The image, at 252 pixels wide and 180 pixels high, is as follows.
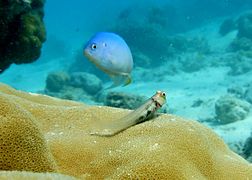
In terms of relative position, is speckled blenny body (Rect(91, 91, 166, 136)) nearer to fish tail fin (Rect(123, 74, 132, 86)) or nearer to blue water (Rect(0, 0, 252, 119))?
fish tail fin (Rect(123, 74, 132, 86))

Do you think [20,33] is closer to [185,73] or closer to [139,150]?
[139,150]

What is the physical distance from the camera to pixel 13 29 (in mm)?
7078

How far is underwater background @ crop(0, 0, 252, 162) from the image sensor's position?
8930mm

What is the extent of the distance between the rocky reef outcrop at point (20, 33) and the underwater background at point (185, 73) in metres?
0.92

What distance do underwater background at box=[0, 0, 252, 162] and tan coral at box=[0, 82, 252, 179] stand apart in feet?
9.82

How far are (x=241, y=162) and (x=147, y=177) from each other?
1131 millimetres

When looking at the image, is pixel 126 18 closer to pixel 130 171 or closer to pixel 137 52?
pixel 137 52

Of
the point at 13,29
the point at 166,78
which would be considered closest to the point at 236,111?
the point at 13,29

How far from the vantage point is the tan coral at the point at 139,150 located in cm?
213

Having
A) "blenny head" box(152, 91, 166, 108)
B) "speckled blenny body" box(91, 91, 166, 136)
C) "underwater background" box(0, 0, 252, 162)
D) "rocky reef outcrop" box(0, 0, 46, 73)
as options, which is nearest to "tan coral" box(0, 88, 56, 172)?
"speckled blenny body" box(91, 91, 166, 136)

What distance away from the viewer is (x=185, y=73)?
17.6 m

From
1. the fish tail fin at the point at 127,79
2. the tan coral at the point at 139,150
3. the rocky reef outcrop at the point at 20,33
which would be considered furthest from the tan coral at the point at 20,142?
the rocky reef outcrop at the point at 20,33

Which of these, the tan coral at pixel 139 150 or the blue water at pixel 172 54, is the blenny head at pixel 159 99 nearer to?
the tan coral at pixel 139 150

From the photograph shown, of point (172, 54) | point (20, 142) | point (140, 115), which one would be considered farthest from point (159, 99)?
point (172, 54)
